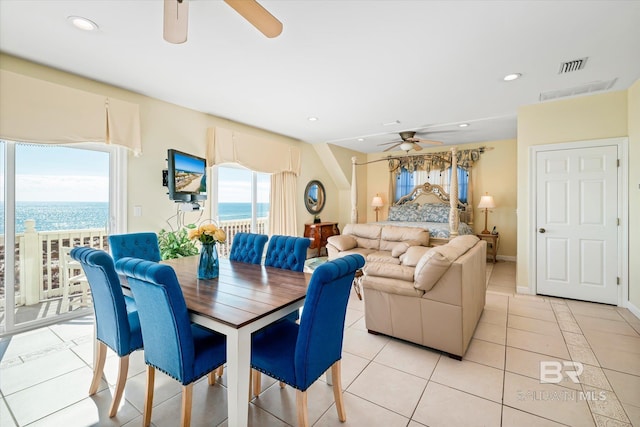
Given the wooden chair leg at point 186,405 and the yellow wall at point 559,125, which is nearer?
the wooden chair leg at point 186,405

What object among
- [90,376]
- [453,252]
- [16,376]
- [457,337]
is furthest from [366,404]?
[16,376]

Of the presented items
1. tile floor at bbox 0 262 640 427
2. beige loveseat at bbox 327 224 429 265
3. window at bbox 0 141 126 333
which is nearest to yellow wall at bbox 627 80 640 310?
tile floor at bbox 0 262 640 427

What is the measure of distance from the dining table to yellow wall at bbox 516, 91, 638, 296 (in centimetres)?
344

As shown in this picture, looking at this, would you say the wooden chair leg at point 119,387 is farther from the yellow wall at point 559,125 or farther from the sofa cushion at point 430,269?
the yellow wall at point 559,125

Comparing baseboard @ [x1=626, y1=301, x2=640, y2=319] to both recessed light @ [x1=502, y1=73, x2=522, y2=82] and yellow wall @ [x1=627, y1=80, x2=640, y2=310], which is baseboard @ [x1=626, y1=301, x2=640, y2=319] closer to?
yellow wall @ [x1=627, y1=80, x2=640, y2=310]

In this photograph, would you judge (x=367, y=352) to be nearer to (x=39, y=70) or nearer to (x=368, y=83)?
(x=368, y=83)

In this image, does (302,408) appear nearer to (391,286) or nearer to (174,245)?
(391,286)

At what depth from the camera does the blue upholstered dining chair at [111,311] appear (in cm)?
160

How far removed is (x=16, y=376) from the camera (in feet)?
6.91

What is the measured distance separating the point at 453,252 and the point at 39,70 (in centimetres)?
424

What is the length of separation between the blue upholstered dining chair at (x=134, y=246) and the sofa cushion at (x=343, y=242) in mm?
2718

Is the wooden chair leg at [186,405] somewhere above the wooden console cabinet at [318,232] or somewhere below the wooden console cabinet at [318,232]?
below

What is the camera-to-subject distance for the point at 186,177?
365cm

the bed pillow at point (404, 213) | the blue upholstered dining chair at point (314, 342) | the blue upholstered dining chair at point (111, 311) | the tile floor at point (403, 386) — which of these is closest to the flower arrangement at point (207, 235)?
the blue upholstered dining chair at point (111, 311)
